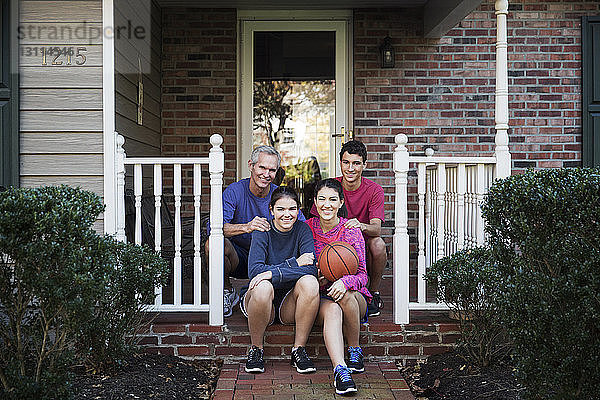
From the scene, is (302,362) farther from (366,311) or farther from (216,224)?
(216,224)

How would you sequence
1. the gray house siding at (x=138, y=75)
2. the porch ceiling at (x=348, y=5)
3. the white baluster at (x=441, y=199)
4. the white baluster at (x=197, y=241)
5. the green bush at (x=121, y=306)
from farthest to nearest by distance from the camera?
the porch ceiling at (x=348, y=5) < the gray house siding at (x=138, y=75) < the white baluster at (x=441, y=199) < the white baluster at (x=197, y=241) < the green bush at (x=121, y=306)

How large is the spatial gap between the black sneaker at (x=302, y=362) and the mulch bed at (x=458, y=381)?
56 centimetres

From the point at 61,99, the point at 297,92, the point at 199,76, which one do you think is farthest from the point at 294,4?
the point at 61,99

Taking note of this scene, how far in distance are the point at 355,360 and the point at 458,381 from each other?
559mm

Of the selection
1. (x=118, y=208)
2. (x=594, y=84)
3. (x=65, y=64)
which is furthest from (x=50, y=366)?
(x=594, y=84)

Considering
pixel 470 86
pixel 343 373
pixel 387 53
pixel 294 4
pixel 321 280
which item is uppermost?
pixel 294 4

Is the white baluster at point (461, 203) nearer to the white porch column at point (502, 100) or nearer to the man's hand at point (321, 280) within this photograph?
the white porch column at point (502, 100)

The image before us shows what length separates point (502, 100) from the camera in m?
4.02

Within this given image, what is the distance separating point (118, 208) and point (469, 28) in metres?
3.87

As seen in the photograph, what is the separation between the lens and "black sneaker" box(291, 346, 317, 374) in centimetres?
357

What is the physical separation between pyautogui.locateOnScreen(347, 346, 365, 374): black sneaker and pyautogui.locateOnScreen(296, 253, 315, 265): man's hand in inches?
21.2

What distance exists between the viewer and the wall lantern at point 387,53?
602 centimetres

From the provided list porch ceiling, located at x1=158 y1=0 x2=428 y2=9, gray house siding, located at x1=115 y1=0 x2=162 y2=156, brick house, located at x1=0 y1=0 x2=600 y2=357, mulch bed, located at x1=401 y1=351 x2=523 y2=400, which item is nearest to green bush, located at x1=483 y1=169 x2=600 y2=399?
mulch bed, located at x1=401 y1=351 x2=523 y2=400

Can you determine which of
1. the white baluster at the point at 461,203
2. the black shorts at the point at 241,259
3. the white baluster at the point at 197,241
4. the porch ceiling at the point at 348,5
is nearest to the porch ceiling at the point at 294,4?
the porch ceiling at the point at 348,5
